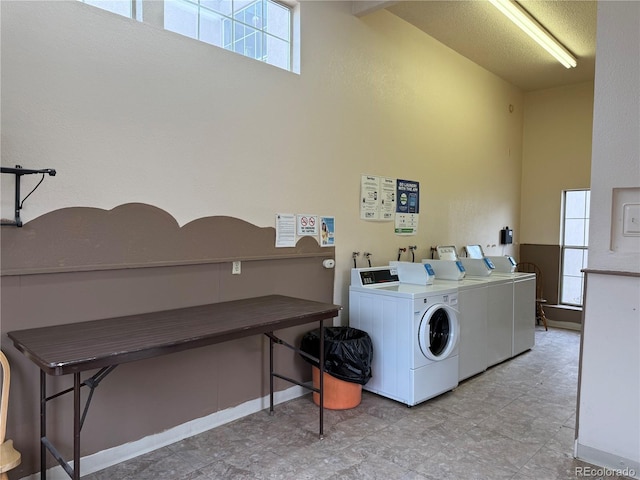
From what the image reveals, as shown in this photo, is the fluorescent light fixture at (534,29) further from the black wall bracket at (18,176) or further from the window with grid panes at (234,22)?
the black wall bracket at (18,176)

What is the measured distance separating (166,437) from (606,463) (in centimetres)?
265

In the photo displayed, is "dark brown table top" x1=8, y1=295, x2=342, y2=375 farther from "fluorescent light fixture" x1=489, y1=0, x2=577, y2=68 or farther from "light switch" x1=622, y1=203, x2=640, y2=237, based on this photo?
"fluorescent light fixture" x1=489, y1=0, x2=577, y2=68

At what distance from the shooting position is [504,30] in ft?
14.9

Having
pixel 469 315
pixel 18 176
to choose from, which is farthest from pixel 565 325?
→ pixel 18 176

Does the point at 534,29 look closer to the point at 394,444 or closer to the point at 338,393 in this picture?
the point at 338,393

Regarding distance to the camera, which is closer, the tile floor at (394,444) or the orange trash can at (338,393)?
the tile floor at (394,444)

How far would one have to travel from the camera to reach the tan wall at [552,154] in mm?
6129

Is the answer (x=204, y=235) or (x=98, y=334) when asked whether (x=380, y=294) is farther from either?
(x=98, y=334)

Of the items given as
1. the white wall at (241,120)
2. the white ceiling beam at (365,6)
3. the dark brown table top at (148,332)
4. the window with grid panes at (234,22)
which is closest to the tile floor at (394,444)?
the dark brown table top at (148,332)

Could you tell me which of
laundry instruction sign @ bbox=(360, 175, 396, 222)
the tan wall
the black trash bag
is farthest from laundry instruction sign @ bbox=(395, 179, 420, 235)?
the tan wall

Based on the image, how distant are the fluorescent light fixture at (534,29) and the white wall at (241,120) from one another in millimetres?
934

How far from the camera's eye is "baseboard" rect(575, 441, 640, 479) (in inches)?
96.1

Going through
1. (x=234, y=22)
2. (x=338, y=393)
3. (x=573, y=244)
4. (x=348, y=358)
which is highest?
(x=234, y=22)

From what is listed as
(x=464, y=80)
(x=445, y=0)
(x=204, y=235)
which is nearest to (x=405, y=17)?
(x=445, y=0)
